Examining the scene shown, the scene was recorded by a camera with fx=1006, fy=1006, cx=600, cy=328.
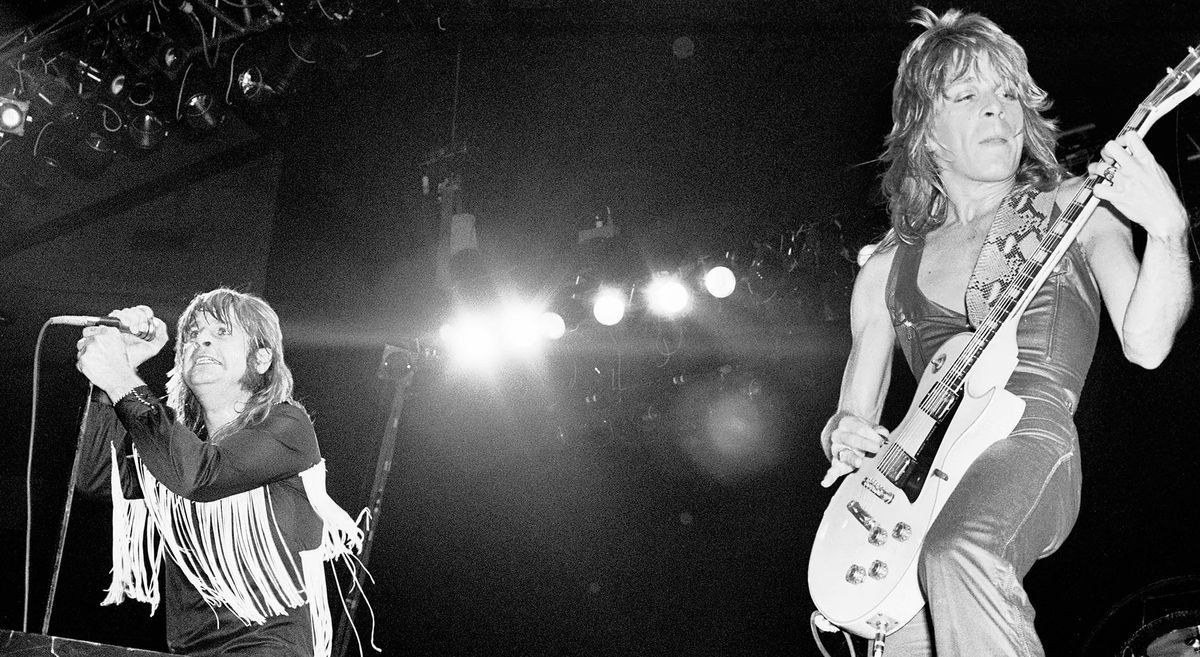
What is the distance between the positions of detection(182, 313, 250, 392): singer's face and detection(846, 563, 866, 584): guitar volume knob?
96.8 inches

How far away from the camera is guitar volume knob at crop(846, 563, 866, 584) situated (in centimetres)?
211

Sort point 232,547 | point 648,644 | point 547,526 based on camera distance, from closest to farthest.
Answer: point 232,547 < point 648,644 < point 547,526

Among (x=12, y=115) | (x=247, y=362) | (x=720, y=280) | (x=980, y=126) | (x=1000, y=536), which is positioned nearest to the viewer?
(x=1000, y=536)

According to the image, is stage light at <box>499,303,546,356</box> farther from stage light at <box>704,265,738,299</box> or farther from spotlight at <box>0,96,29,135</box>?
spotlight at <box>0,96,29,135</box>

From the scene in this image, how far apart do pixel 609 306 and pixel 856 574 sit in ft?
11.3

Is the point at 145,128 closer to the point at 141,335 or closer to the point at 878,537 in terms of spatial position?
the point at 141,335

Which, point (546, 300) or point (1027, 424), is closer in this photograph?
point (1027, 424)

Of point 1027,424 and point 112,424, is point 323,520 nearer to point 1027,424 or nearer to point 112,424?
point 112,424

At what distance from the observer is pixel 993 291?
7.50 ft

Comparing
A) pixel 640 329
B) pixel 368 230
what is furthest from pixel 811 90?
pixel 368 230

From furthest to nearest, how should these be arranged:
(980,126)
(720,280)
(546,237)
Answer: (546,237), (720,280), (980,126)

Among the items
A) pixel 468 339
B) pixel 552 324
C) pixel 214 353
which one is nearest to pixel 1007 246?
pixel 214 353

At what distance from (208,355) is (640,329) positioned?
8.49 feet

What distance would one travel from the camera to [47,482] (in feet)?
15.3
